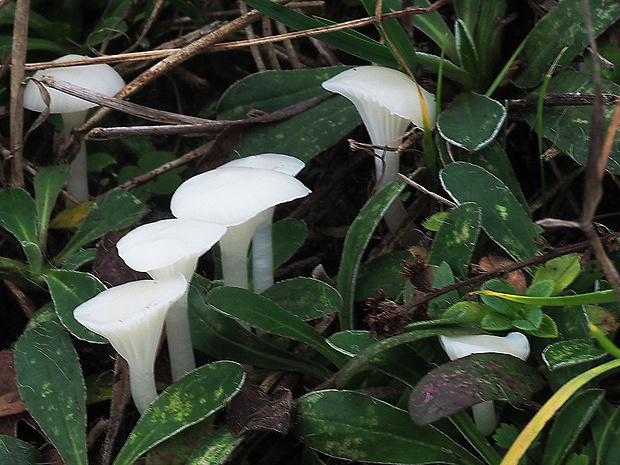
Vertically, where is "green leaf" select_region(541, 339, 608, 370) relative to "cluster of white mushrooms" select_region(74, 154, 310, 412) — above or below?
below

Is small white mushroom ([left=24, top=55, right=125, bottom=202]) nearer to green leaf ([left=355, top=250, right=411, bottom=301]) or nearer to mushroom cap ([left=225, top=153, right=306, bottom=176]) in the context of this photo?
mushroom cap ([left=225, top=153, right=306, bottom=176])

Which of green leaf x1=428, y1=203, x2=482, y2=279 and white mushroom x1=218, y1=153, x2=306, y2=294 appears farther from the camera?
white mushroom x1=218, y1=153, x2=306, y2=294

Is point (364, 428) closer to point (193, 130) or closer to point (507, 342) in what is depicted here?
point (507, 342)

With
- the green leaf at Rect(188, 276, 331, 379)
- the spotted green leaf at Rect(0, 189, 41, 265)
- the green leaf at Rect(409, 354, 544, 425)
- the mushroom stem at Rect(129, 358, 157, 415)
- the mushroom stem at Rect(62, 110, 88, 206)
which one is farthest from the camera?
the mushroom stem at Rect(62, 110, 88, 206)

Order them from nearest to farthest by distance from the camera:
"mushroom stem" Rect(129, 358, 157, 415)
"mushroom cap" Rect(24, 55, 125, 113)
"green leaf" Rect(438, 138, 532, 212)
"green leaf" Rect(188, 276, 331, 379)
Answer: "mushroom stem" Rect(129, 358, 157, 415), "green leaf" Rect(188, 276, 331, 379), "green leaf" Rect(438, 138, 532, 212), "mushroom cap" Rect(24, 55, 125, 113)

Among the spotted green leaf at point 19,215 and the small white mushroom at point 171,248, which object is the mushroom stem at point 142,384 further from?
the spotted green leaf at point 19,215

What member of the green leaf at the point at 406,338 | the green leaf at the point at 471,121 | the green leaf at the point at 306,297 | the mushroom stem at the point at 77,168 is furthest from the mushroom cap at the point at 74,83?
the green leaf at the point at 406,338

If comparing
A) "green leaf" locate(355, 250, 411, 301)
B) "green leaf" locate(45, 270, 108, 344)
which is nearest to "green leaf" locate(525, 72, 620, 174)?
"green leaf" locate(355, 250, 411, 301)

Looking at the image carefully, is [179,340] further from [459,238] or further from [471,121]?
[471,121]
